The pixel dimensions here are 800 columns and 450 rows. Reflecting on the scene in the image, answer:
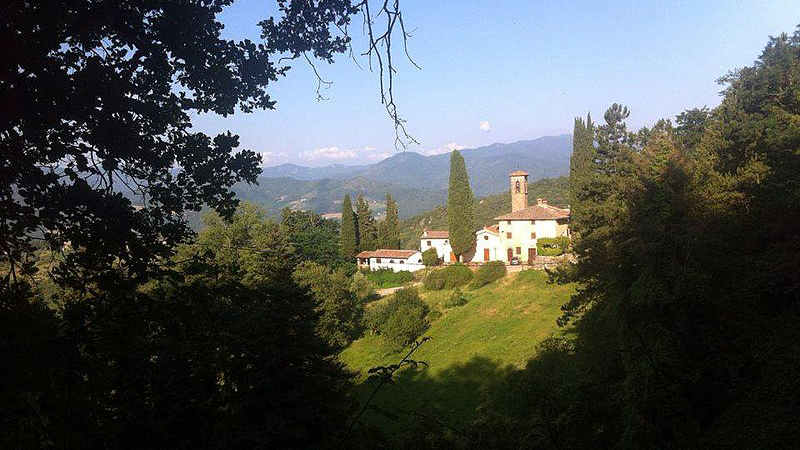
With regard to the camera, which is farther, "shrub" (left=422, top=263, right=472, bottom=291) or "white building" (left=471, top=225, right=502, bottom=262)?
"white building" (left=471, top=225, right=502, bottom=262)

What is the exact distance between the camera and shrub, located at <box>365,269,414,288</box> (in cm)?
5275

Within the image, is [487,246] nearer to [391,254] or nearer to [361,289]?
[391,254]

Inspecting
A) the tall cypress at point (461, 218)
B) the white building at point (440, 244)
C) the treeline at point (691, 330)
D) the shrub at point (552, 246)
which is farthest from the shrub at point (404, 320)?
the white building at point (440, 244)

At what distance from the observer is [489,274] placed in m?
41.9

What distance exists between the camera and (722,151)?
2067 cm

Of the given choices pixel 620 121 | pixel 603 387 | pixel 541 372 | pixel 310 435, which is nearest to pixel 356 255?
pixel 620 121

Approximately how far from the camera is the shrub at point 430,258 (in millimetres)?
54969

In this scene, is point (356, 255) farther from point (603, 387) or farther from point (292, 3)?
point (292, 3)

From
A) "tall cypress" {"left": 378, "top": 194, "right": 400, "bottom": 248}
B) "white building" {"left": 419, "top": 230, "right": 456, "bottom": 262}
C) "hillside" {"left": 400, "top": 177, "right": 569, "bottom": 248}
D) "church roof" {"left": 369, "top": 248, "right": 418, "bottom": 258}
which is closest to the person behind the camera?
"white building" {"left": 419, "top": 230, "right": 456, "bottom": 262}

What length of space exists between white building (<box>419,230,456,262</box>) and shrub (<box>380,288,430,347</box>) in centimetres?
2137

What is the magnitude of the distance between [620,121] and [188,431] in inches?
1992

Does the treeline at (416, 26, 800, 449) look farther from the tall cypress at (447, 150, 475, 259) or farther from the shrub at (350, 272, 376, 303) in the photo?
the tall cypress at (447, 150, 475, 259)

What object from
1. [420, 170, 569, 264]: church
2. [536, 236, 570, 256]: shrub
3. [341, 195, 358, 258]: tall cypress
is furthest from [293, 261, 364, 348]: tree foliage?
[341, 195, 358, 258]: tall cypress

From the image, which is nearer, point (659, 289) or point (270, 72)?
point (270, 72)
